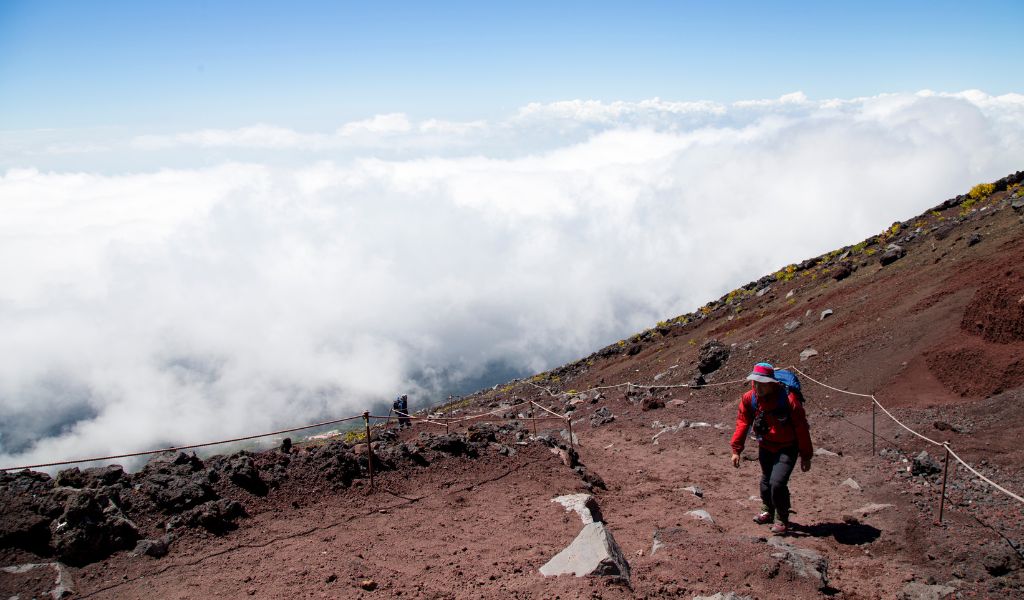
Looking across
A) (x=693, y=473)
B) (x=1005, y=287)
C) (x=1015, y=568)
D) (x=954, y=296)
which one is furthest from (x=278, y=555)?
(x=954, y=296)

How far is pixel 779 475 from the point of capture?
7055 millimetres

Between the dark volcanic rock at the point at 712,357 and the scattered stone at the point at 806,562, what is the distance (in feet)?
40.7

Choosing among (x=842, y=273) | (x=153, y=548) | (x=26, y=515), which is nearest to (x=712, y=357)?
(x=842, y=273)

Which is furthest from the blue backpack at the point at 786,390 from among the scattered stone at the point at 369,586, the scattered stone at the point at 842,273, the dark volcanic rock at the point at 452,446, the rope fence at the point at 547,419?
the scattered stone at the point at 842,273

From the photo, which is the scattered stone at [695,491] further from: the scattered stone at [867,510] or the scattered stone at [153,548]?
the scattered stone at [153,548]

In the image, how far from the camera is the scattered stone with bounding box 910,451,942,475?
8266 mm

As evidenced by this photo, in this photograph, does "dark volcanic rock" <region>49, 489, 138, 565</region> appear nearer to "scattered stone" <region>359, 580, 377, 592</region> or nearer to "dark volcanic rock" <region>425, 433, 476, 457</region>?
"scattered stone" <region>359, 580, 377, 592</region>

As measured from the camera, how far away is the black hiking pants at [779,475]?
7.04 metres

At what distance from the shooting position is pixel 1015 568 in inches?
224

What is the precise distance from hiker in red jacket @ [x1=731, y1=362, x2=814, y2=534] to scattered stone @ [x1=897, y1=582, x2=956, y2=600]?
1467 mm

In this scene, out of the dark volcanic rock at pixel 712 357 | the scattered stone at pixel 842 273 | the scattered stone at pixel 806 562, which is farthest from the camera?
the scattered stone at pixel 842 273

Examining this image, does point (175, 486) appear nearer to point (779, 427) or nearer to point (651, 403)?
point (779, 427)

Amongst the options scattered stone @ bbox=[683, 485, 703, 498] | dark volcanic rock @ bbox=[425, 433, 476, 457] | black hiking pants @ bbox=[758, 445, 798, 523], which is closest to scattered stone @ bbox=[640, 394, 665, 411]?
scattered stone @ bbox=[683, 485, 703, 498]

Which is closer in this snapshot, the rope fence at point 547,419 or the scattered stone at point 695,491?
the rope fence at point 547,419
